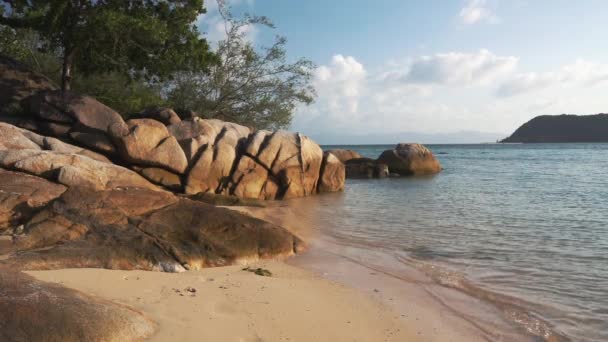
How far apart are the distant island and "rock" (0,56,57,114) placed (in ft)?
464

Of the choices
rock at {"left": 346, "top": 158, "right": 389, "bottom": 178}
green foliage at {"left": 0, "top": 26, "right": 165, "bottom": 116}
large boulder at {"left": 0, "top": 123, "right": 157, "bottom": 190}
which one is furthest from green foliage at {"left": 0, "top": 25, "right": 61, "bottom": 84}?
rock at {"left": 346, "top": 158, "right": 389, "bottom": 178}

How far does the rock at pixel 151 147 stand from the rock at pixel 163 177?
0.49 ft

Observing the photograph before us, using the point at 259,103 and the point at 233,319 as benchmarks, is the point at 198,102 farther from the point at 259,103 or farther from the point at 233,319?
the point at 233,319

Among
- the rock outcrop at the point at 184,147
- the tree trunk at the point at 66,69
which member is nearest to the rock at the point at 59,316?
the rock outcrop at the point at 184,147

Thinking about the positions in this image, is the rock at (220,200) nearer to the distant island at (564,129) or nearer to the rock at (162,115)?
the rock at (162,115)

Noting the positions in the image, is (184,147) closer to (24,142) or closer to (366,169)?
(24,142)

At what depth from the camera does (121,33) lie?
15023 mm

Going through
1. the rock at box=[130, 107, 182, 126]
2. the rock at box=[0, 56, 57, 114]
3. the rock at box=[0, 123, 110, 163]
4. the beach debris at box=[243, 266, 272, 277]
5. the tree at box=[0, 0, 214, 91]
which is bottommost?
the beach debris at box=[243, 266, 272, 277]

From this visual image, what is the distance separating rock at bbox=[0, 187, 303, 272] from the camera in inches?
218

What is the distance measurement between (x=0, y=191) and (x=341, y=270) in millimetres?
5553

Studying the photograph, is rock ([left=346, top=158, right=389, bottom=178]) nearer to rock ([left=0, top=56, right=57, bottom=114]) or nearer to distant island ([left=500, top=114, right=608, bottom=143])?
rock ([left=0, top=56, right=57, bottom=114])

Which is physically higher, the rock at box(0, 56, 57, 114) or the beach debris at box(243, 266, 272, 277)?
the rock at box(0, 56, 57, 114)

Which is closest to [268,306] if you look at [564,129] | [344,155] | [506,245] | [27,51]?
[506,245]

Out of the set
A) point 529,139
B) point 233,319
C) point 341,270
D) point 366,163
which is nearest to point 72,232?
point 233,319
